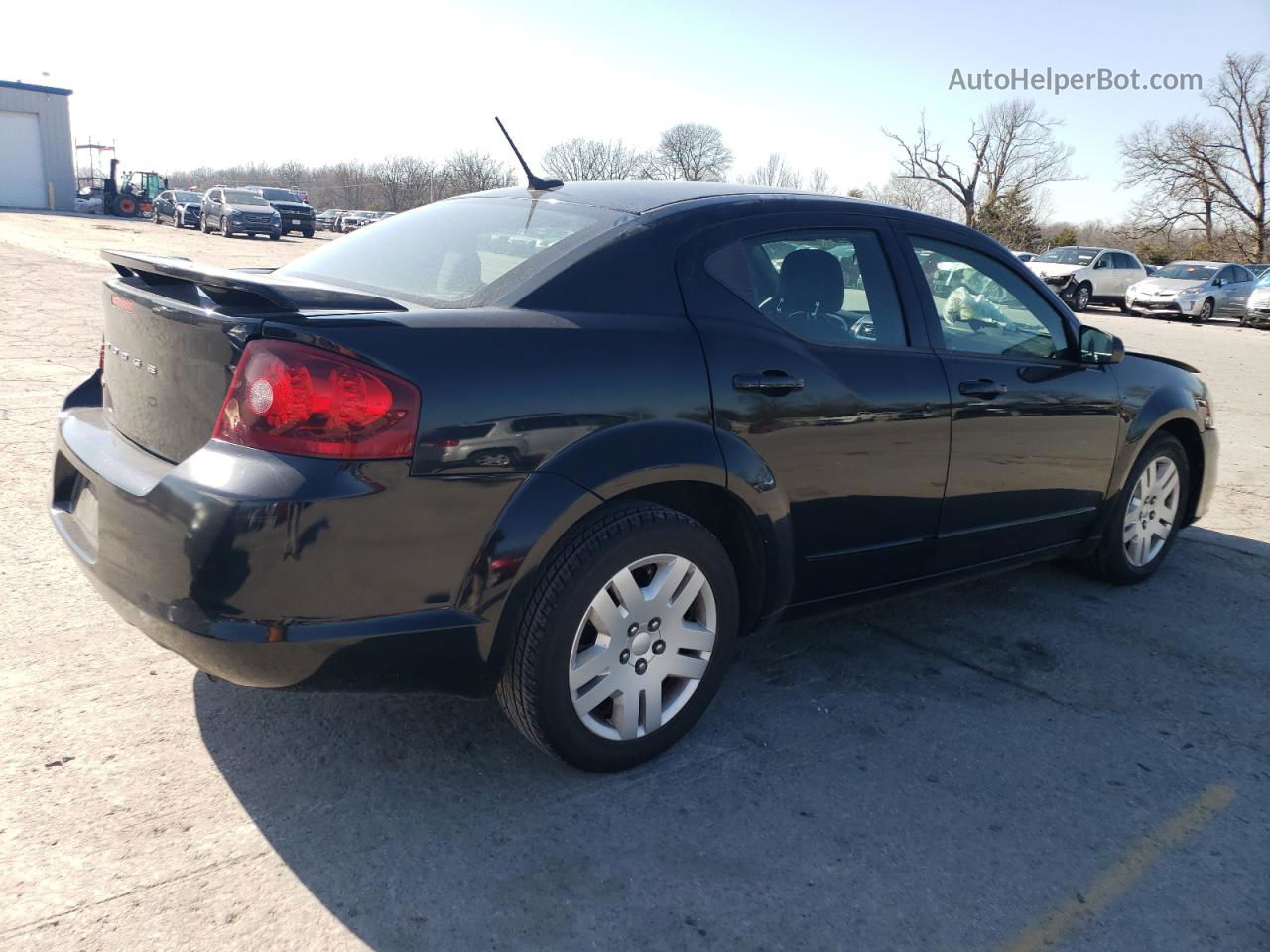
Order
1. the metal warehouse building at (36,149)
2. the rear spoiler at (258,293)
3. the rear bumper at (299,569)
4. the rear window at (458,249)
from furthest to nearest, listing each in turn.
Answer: the metal warehouse building at (36,149) → the rear window at (458,249) → the rear spoiler at (258,293) → the rear bumper at (299,569)

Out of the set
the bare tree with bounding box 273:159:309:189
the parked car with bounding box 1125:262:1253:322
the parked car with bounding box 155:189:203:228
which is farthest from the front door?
Answer: the bare tree with bounding box 273:159:309:189

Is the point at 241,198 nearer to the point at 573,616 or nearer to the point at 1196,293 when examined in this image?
the point at 1196,293

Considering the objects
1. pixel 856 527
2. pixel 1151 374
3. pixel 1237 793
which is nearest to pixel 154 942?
pixel 856 527

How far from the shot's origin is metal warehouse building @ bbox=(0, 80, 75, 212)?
185 feet

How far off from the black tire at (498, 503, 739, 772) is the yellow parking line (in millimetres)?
1108

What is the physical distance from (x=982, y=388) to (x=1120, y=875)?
1.75 meters

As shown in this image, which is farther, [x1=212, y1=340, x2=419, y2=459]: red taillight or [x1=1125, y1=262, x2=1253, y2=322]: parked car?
[x1=1125, y1=262, x2=1253, y2=322]: parked car

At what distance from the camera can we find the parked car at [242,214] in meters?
38.2

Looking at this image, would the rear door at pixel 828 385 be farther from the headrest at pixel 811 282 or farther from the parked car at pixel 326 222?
the parked car at pixel 326 222

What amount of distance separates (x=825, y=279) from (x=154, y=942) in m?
2.67

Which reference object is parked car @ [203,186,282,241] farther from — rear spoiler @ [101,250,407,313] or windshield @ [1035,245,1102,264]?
rear spoiler @ [101,250,407,313]

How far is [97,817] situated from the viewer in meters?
2.56

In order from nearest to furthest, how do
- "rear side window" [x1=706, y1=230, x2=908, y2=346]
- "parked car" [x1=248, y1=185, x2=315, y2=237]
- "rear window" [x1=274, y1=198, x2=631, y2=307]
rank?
1. "rear window" [x1=274, y1=198, x2=631, y2=307]
2. "rear side window" [x1=706, y1=230, x2=908, y2=346]
3. "parked car" [x1=248, y1=185, x2=315, y2=237]

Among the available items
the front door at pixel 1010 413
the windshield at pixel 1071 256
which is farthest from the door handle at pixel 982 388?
the windshield at pixel 1071 256
